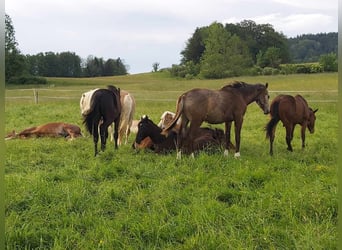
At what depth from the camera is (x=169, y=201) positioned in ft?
14.0

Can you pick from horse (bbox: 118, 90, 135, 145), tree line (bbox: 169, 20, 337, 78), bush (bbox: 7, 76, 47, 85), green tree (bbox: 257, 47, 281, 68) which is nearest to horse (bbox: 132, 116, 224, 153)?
horse (bbox: 118, 90, 135, 145)

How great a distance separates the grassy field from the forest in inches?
1028

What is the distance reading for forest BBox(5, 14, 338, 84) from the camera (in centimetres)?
4288

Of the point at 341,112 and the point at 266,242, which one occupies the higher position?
the point at 341,112

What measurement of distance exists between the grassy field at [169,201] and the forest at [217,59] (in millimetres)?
26100

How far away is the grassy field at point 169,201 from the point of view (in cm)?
342

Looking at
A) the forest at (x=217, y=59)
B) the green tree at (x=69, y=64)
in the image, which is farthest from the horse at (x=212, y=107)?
the green tree at (x=69, y=64)

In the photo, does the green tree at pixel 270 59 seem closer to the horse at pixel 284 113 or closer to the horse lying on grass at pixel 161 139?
the horse at pixel 284 113

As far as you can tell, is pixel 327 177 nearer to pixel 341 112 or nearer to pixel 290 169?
pixel 290 169

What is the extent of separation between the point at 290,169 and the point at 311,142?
10.9ft

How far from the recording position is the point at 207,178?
5.34m

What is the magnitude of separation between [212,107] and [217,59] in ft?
129

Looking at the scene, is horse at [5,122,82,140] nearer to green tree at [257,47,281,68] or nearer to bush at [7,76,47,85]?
bush at [7,76,47,85]

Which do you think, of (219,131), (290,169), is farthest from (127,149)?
(290,169)
